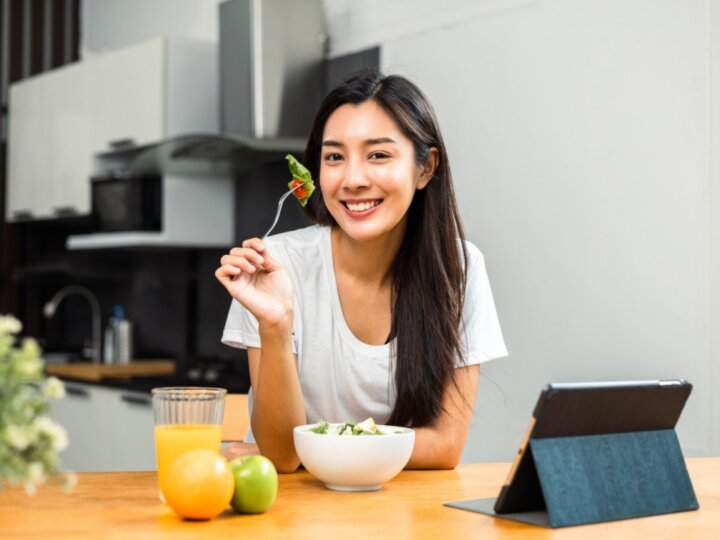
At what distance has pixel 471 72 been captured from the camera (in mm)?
3387

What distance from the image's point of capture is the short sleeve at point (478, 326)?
193 cm

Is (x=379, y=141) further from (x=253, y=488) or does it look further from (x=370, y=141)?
(x=253, y=488)

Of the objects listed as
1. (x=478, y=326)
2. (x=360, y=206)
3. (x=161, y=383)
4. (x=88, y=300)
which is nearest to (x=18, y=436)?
(x=360, y=206)

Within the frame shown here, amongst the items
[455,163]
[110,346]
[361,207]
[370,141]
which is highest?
[455,163]

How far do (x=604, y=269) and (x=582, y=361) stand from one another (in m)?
0.28

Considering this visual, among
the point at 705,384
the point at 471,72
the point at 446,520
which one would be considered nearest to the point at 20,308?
the point at 471,72

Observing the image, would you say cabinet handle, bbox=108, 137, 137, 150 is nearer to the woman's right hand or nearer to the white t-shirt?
the white t-shirt

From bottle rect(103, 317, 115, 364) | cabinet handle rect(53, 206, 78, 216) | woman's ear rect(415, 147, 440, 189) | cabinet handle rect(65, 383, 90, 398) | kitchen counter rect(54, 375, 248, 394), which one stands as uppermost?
cabinet handle rect(53, 206, 78, 216)

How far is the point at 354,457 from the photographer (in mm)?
1397

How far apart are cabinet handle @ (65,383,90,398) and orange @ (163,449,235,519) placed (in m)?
3.28

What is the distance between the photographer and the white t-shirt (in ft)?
6.38

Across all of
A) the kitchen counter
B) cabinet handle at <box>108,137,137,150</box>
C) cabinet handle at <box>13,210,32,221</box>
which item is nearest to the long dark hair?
the kitchen counter

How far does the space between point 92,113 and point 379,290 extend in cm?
303

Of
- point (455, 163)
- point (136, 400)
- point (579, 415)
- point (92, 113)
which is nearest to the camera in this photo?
point (579, 415)
